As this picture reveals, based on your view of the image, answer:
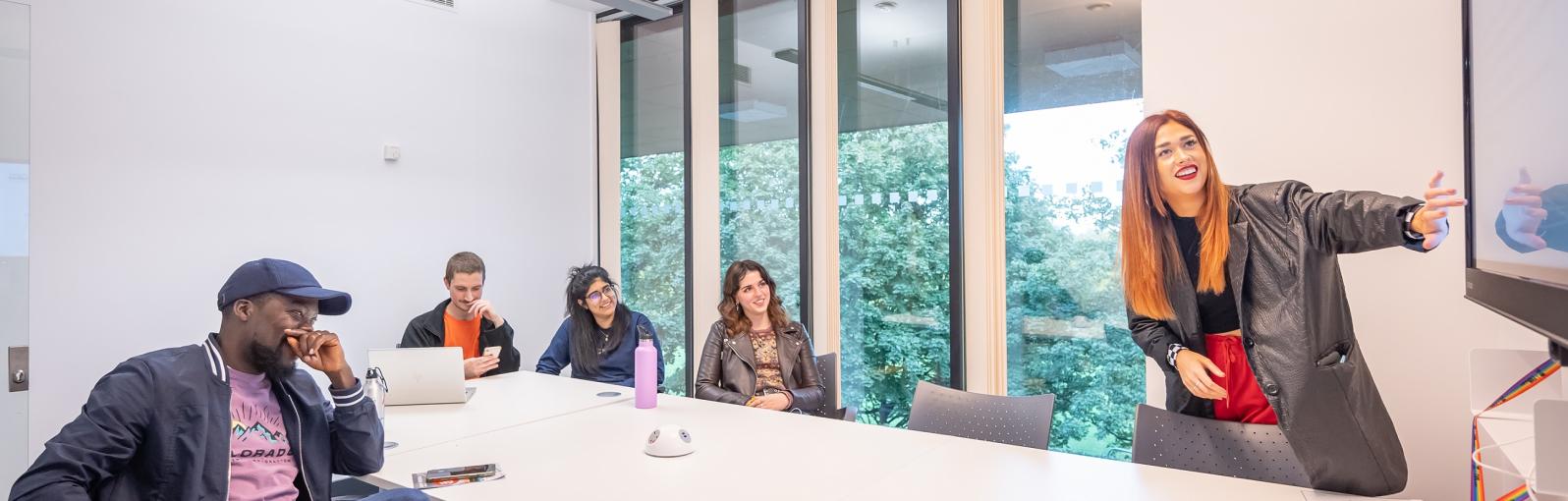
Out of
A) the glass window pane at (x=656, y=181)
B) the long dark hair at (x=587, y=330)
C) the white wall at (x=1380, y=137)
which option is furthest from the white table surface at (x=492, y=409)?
the white wall at (x=1380, y=137)

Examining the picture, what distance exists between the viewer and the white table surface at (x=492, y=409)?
261cm

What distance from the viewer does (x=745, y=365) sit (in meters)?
3.47

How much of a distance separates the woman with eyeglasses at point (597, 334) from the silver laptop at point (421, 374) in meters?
0.92

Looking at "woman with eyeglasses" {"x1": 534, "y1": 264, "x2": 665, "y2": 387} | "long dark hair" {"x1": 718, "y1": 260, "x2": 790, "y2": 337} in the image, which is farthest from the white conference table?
"woman with eyeglasses" {"x1": 534, "y1": 264, "x2": 665, "y2": 387}

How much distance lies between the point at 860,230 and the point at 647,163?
1.76 m

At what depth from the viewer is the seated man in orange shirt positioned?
Answer: 394cm

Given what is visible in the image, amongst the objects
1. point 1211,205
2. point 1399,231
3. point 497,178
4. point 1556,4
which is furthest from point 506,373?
point 1556,4

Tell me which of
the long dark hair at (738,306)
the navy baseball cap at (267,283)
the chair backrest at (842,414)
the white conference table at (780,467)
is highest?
the navy baseball cap at (267,283)

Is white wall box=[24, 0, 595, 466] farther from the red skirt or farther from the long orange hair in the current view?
the red skirt

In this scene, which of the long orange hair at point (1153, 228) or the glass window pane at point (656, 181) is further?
the glass window pane at point (656, 181)

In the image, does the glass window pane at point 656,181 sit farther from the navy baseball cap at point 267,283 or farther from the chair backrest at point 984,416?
the navy baseball cap at point 267,283

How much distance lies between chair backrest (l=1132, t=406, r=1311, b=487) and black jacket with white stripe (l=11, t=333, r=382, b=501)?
235cm

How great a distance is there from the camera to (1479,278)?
1354mm

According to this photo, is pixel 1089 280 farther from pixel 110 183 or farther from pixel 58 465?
pixel 110 183
